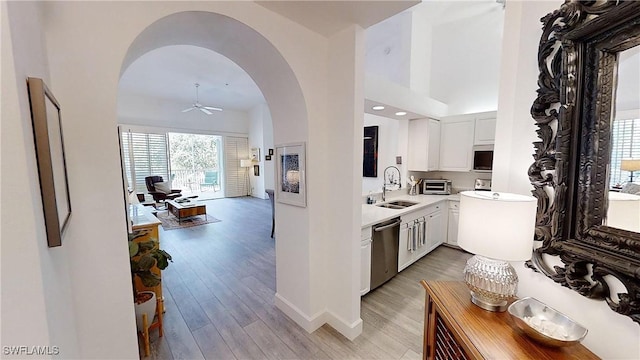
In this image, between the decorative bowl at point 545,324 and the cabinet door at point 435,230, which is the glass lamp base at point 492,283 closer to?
the decorative bowl at point 545,324

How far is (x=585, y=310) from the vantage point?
0.92 meters

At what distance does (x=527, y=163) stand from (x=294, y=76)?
1.60 m

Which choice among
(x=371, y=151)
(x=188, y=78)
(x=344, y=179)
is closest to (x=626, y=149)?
(x=344, y=179)

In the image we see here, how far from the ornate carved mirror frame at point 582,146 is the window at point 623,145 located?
0.02 meters

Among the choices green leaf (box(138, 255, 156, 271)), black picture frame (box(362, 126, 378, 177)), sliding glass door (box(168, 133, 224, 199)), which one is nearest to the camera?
green leaf (box(138, 255, 156, 271))

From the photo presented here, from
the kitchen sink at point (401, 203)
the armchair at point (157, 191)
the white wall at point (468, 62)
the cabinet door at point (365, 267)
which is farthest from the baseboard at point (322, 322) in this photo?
the armchair at point (157, 191)

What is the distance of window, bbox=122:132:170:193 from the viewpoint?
7.10m

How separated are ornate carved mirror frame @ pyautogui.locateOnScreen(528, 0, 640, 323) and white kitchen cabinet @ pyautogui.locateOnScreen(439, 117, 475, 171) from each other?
331cm

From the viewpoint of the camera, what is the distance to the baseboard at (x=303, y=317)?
2.13 metres

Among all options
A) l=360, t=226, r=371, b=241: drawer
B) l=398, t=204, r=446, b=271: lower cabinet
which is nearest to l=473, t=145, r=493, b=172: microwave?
l=398, t=204, r=446, b=271: lower cabinet

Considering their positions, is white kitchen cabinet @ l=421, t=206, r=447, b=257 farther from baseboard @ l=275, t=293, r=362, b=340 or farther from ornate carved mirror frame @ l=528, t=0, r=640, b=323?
ornate carved mirror frame @ l=528, t=0, r=640, b=323

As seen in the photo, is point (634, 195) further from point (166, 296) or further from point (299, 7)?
point (166, 296)

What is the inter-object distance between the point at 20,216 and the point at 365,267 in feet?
8.07

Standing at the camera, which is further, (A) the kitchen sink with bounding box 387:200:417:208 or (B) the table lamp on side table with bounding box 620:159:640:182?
(A) the kitchen sink with bounding box 387:200:417:208
